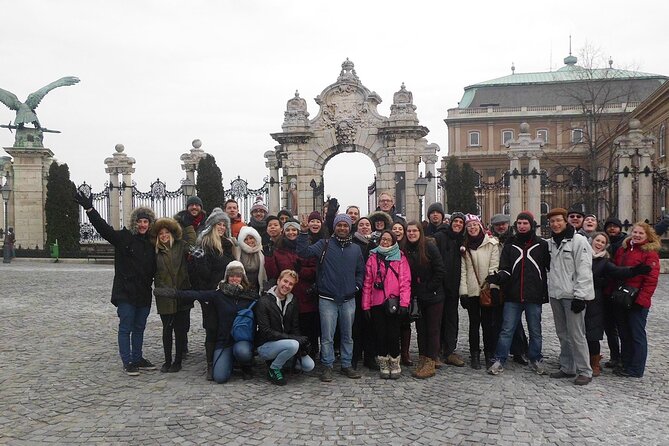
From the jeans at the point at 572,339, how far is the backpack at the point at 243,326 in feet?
11.9

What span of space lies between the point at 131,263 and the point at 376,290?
3024 mm

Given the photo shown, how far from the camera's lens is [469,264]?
7082mm

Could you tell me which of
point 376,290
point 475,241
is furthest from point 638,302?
point 376,290

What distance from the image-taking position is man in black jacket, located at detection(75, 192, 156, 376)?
22.0ft

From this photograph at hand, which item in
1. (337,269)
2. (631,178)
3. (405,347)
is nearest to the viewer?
(337,269)

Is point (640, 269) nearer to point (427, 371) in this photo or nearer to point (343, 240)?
point (427, 371)

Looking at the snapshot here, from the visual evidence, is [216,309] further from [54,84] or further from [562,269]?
Result: [54,84]

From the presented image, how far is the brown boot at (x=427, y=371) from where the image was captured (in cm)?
656

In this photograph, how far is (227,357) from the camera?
252 inches

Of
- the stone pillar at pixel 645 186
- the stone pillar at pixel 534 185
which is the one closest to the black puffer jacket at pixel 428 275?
the stone pillar at pixel 534 185

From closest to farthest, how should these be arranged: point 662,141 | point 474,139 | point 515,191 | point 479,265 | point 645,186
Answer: point 479,265
point 645,186
point 515,191
point 662,141
point 474,139

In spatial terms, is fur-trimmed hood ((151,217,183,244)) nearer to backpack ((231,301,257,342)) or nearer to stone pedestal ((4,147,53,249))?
backpack ((231,301,257,342))

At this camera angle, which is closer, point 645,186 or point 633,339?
point 633,339

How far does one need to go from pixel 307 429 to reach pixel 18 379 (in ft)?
12.6
